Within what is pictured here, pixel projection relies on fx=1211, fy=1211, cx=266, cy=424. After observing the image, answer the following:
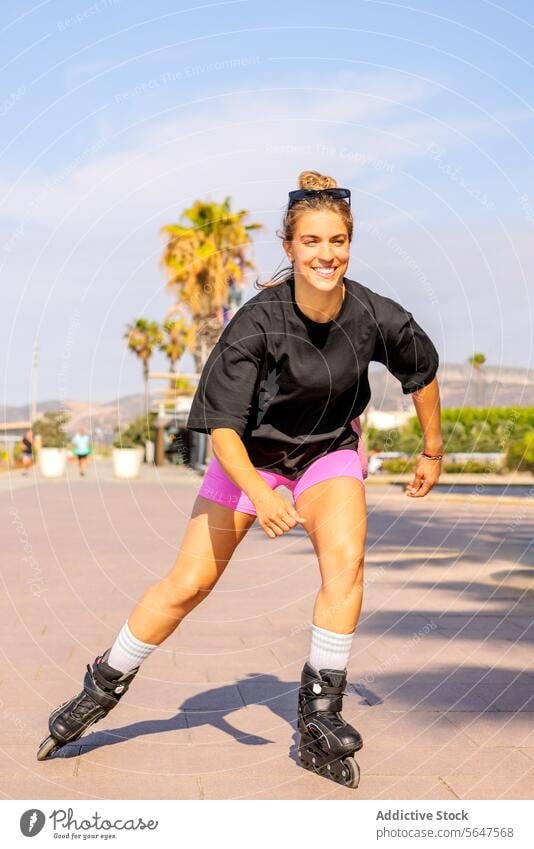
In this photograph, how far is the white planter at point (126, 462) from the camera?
32.2m

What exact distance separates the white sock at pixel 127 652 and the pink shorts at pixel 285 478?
0.59 meters

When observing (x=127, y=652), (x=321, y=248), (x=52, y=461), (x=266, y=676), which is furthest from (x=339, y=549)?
(x=52, y=461)

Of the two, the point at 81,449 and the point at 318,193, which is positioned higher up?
the point at 318,193

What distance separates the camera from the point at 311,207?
14.0ft

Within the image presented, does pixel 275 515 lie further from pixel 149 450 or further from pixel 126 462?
pixel 149 450

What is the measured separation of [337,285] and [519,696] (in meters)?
2.41

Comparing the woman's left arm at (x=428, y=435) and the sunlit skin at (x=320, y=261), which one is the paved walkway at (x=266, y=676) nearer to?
the woman's left arm at (x=428, y=435)

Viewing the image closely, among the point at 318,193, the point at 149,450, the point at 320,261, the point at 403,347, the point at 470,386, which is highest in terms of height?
the point at 318,193

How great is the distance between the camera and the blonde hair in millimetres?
4285

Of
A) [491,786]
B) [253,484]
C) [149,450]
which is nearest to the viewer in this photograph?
[253,484]

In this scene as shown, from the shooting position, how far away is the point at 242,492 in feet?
14.1

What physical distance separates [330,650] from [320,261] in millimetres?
1360
